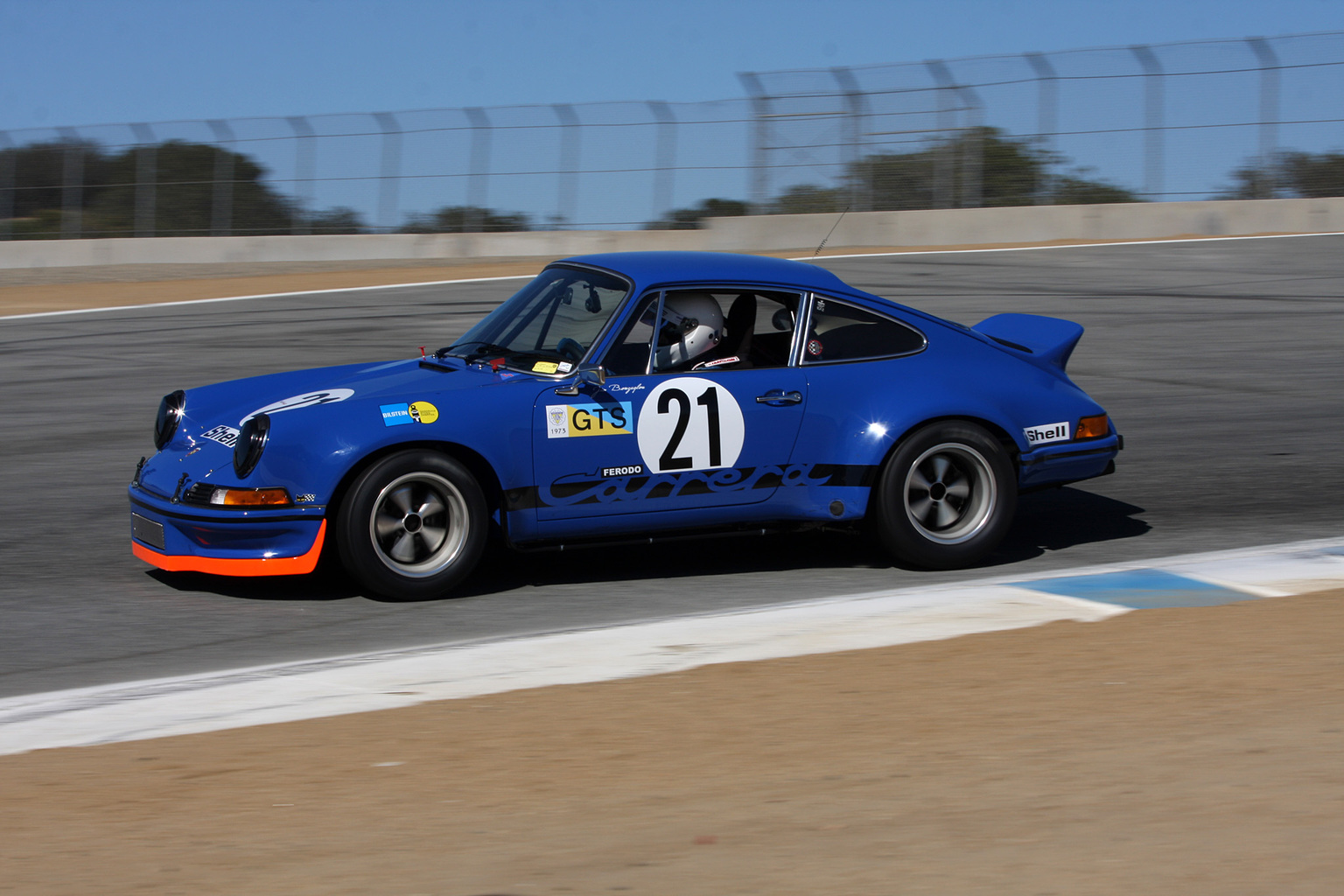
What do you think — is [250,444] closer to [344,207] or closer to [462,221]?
[462,221]

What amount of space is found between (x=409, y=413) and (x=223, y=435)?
0.85m

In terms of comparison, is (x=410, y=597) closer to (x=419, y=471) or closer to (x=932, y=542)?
(x=419, y=471)

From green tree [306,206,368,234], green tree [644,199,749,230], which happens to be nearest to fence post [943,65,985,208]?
green tree [644,199,749,230]

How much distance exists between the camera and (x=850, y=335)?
6.55m

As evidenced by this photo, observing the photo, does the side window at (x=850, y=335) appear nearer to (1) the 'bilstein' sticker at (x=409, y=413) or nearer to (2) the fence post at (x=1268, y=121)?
Answer: (1) the 'bilstein' sticker at (x=409, y=413)

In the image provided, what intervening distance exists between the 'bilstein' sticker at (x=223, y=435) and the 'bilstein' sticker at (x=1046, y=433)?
3.46 meters

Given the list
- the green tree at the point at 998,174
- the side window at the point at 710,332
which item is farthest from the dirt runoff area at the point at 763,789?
the green tree at the point at 998,174

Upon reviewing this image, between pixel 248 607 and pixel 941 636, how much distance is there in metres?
A: 2.81

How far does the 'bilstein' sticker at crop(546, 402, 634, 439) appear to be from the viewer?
19.6 feet

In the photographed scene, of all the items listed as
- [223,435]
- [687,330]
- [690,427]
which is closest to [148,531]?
[223,435]

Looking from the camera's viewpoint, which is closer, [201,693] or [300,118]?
[201,693]

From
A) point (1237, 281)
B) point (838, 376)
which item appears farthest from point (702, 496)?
point (1237, 281)

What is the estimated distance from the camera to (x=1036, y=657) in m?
5.11

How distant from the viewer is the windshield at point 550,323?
621 cm
